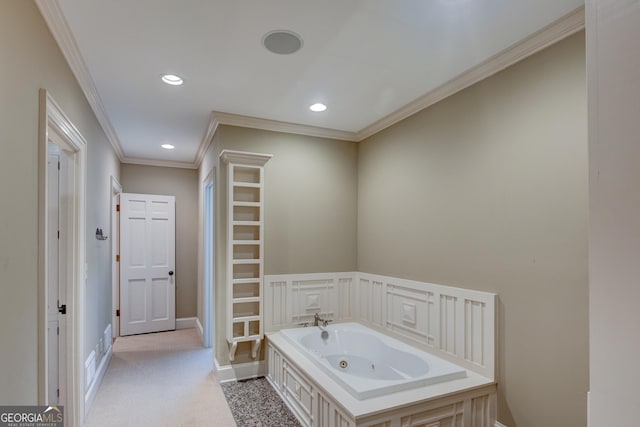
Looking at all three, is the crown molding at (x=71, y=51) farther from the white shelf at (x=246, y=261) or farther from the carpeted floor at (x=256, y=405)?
the carpeted floor at (x=256, y=405)

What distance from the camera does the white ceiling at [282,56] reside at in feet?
6.01

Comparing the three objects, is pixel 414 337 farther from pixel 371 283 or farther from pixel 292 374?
pixel 292 374

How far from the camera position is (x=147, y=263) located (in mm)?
5164

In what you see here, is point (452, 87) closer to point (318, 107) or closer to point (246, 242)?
point (318, 107)

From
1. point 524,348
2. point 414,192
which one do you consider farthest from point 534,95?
point 524,348

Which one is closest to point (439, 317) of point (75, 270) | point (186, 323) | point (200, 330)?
point (75, 270)

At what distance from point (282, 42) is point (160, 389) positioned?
3211mm

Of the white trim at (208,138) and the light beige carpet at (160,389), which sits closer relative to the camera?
the light beige carpet at (160,389)

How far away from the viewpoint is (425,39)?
211cm

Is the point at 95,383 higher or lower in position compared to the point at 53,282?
lower

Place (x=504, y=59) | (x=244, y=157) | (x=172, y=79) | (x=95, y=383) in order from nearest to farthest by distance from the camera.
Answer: (x=504, y=59), (x=172, y=79), (x=95, y=383), (x=244, y=157)

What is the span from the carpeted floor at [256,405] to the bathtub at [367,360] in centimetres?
49

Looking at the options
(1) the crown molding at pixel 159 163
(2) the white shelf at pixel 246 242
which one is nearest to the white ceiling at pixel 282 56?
(2) the white shelf at pixel 246 242

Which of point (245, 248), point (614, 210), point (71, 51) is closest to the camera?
point (614, 210)
